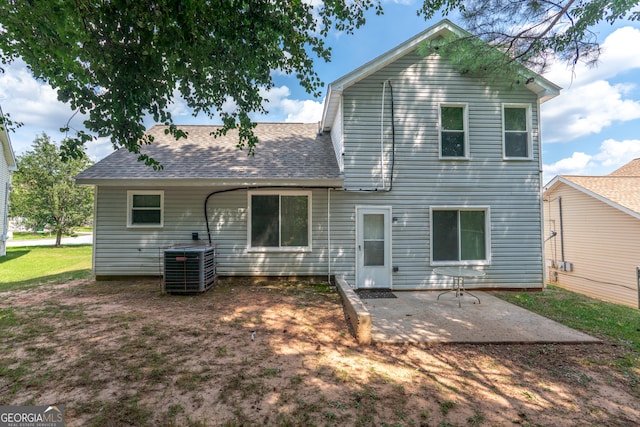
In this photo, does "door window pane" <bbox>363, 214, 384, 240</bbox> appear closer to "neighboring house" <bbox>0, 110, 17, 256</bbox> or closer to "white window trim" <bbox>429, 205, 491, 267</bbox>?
"white window trim" <bbox>429, 205, 491, 267</bbox>

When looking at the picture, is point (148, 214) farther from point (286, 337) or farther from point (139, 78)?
point (286, 337)

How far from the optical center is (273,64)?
15.9 ft

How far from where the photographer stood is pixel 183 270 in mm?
6070

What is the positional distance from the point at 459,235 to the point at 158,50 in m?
7.39

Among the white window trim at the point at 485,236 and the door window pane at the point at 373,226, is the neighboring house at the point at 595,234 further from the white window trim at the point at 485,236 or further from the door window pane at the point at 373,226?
the door window pane at the point at 373,226

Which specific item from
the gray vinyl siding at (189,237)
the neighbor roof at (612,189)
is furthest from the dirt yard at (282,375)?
the neighbor roof at (612,189)

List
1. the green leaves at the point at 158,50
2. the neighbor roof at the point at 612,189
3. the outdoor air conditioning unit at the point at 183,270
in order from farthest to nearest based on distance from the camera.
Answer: the neighbor roof at the point at 612,189 → the outdoor air conditioning unit at the point at 183,270 → the green leaves at the point at 158,50

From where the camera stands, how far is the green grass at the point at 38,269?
758cm

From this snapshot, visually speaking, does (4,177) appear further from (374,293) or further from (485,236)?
(485,236)

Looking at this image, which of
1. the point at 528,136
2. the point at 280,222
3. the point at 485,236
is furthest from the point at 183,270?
the point at 528,136

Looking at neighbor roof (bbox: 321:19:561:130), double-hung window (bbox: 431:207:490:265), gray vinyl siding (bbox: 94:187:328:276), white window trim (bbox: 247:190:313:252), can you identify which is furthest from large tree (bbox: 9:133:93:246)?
double-hung window (bbox: 431:207:490:265)

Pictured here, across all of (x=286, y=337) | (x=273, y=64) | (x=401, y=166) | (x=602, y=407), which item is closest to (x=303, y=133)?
(x=401, y=166)

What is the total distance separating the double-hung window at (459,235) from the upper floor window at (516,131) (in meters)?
1.76

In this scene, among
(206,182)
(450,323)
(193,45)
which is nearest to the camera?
(193,45)
